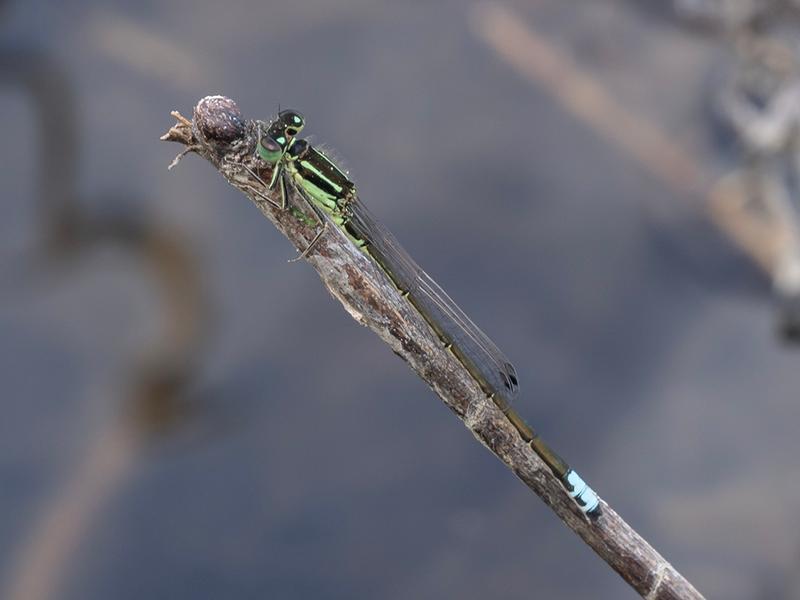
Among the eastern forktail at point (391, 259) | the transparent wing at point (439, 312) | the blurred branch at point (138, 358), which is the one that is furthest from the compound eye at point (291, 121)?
the blurred branch at point (138, 358)

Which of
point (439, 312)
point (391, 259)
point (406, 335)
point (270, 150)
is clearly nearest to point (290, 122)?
point (270, 150)

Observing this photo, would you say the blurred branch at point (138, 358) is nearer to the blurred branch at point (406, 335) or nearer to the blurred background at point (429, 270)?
the blurred background at point (429, 270)

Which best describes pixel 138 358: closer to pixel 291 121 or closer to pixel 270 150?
pixel 291 121

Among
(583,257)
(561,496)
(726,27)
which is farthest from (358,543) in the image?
(726,27)

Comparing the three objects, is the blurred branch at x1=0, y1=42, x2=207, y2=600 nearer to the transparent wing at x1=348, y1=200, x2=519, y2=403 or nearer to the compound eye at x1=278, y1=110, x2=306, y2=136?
the transparent wing at x1=348, y1=200, x2=519, y2=403

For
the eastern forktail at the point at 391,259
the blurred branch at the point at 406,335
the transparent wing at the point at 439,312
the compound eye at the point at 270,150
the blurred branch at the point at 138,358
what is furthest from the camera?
the blurred branch at the point at 138,358

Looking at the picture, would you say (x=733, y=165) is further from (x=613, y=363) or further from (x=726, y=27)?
(x=613, y=363)

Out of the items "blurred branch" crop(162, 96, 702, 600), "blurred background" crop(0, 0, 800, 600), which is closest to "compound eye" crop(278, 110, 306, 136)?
"blurred branch" crop(162, 96, 702, 600)
